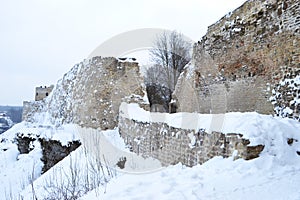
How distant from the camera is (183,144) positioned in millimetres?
5230

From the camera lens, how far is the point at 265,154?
381 centimetres

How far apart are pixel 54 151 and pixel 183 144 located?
7214 mm

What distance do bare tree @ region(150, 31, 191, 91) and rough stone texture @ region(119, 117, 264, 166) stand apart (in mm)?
15224

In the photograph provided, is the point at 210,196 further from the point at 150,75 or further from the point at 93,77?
the point at 150,75

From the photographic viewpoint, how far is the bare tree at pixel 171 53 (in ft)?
76.1

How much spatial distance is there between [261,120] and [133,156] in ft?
13.6

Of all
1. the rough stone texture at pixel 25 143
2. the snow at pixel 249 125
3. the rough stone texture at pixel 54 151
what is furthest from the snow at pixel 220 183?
the rough stone texture at pixel 25 143

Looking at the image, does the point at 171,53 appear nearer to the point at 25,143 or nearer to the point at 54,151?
the point at 25,143

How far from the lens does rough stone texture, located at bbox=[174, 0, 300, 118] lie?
5.64 metres

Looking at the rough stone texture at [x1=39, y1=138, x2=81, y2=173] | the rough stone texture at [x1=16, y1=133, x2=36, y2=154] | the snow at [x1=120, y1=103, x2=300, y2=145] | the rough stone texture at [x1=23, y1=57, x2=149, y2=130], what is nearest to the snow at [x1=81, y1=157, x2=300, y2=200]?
the snow at [x1=120, y1=103, x2=300, y2=145]

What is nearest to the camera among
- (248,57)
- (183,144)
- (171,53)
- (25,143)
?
(183,144)

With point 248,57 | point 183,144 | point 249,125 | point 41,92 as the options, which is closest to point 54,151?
point 183,144

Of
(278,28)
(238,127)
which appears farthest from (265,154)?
(278,28)

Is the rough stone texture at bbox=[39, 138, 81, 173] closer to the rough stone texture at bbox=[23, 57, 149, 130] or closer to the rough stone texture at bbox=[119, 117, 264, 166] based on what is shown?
the rough stone texture at bbox=[23, 57, 149, 130]
